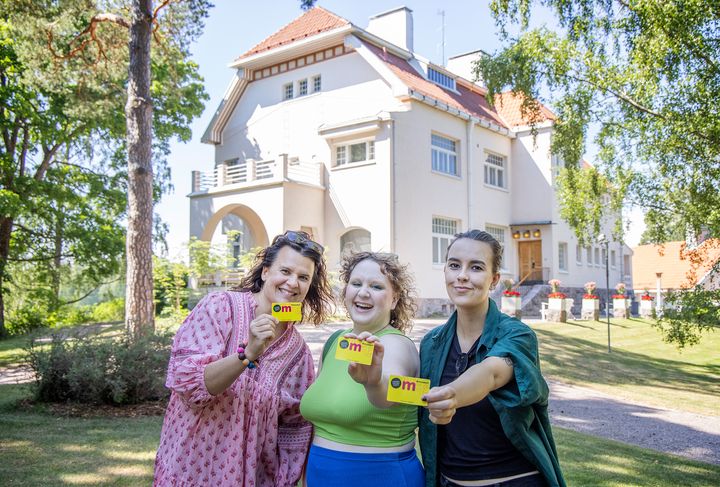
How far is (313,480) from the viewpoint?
2.62m

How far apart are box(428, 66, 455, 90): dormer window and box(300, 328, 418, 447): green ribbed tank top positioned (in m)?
23.6

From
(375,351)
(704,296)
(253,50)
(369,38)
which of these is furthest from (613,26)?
(253,50)

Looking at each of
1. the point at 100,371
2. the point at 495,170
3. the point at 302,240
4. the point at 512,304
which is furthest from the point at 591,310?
the point at 302,240

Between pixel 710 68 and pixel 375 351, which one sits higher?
pixel 710 68

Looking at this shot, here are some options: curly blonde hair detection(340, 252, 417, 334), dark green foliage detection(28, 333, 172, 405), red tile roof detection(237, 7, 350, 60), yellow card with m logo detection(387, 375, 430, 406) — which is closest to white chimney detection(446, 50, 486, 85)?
red tile roof detection(237, 7, 350, 60)

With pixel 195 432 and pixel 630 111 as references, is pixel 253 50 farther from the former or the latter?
pixel 195 432

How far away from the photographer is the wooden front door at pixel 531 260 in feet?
89.5

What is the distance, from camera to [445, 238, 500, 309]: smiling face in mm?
2564

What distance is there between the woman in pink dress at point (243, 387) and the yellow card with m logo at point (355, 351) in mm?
335

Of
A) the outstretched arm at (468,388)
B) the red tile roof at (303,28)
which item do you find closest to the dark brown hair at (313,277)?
the outstretched arm at (468,388)

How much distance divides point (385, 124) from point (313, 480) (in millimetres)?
19061

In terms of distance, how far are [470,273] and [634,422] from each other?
743cm

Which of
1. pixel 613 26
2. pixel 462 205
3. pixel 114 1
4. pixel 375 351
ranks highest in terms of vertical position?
pixel 114 1

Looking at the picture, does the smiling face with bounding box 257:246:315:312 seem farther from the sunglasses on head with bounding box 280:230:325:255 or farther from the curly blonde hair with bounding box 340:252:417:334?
the curly blonde hair with bounding box 340:252:417:334
